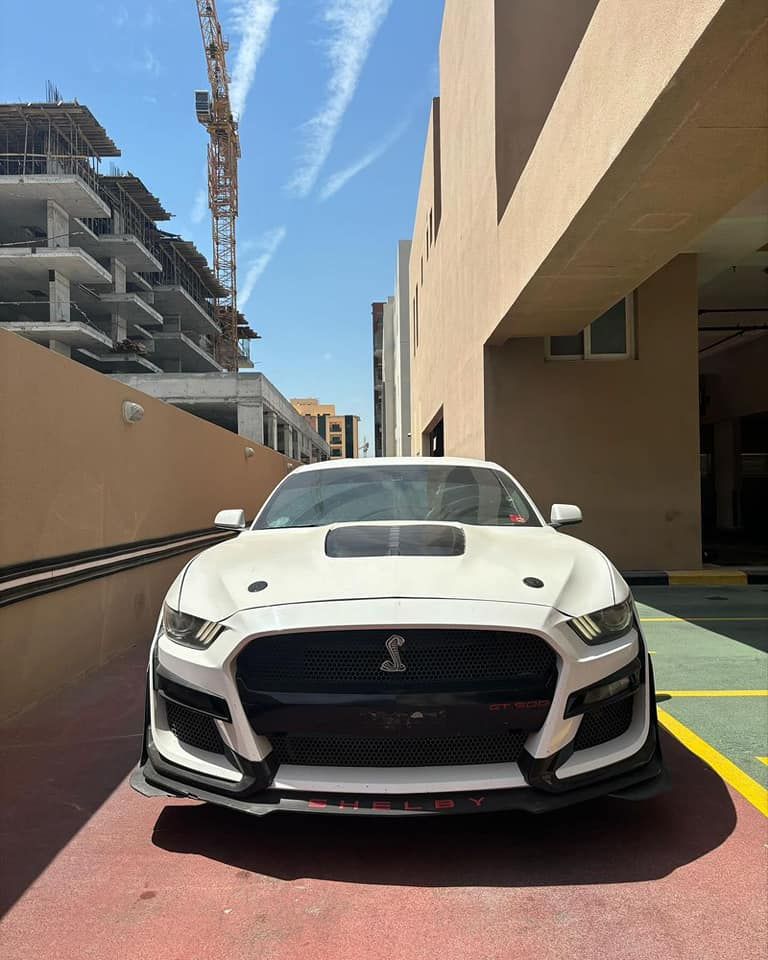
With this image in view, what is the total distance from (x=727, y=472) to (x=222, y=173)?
7407cm

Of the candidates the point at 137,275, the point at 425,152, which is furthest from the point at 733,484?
the point at 137,275

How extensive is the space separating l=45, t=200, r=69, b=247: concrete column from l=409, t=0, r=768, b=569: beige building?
33.9m

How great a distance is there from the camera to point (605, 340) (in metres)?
10.4

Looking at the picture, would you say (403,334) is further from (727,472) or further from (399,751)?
(399,751)

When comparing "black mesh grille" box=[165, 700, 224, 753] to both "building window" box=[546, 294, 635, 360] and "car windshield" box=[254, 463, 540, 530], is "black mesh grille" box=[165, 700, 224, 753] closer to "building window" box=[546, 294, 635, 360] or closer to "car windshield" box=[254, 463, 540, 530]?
"car windshield" box=[254, 463, 540, 530]

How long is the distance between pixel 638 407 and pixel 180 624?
8865 mm

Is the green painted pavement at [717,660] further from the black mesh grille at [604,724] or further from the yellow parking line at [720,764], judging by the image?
the black mesh grille at [604,724]

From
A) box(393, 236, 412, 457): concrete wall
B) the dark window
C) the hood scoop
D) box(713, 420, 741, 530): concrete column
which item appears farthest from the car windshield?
box(393, 236, 412, 457): concrete wall

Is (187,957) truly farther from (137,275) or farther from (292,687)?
(137,275)

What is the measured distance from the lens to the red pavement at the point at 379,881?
207 cm

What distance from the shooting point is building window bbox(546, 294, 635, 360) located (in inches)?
404

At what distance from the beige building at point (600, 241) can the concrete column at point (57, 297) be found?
34.2 meters

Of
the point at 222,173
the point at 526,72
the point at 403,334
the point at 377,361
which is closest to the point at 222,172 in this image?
the point at 222,173

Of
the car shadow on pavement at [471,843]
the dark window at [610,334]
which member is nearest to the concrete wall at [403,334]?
the dark window at [610,334]
